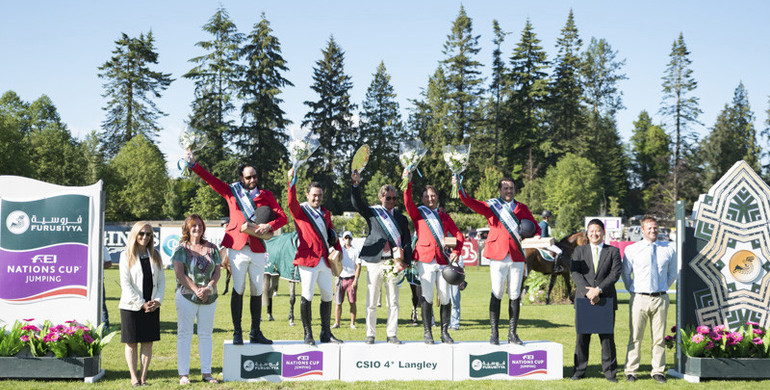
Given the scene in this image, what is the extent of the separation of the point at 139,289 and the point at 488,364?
388 cm

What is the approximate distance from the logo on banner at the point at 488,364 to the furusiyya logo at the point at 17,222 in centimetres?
538

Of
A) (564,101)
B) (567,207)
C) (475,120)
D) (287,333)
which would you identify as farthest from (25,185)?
(564,101)

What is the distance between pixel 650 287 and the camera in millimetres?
7102

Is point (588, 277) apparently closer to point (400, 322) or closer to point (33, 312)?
point (400, 322)

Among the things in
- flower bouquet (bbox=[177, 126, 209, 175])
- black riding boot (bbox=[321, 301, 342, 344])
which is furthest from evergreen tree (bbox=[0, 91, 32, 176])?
black riding boot (bbox=[321, 301, 342, 344])

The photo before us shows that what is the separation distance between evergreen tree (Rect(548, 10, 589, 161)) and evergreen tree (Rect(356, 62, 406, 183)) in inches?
565

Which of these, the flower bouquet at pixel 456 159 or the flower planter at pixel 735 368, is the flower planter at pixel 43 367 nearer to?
the flower bouquet at pixel 456 159

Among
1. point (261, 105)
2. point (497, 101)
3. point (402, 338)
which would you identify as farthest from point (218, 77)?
point (402, 338)

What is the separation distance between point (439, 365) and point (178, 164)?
3660 millimetres

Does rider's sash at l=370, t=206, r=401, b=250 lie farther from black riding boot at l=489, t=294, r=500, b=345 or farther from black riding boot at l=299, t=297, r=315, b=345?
black riding boot at l=489, t=294, r=500, b=345

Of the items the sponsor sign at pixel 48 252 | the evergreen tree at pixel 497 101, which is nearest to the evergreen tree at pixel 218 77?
the evergreen tree at pixel 497 101

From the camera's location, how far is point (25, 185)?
7.46 metres

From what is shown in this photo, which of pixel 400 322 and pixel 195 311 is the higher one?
pixel 195 311

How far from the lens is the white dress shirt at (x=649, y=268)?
711 centimetres
